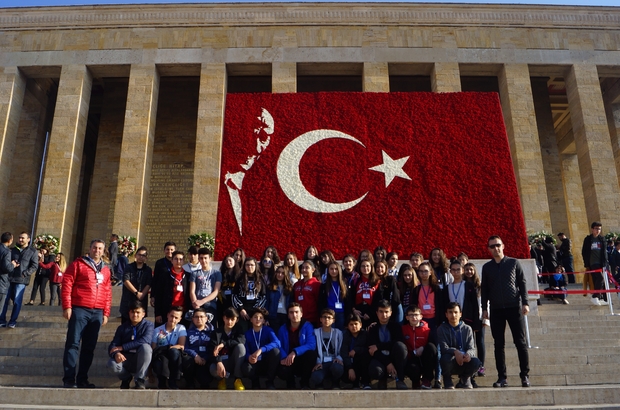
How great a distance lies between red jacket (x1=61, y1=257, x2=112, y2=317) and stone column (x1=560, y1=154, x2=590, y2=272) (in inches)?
684

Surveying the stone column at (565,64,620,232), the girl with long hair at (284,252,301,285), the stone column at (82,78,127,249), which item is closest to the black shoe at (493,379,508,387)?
the girl with long hair at (284,252,301,285)

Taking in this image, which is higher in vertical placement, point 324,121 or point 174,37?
point 174,37

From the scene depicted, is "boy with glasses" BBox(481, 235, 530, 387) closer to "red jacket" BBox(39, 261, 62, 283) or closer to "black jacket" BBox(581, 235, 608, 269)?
"black jacket" BBox(581, 235, 608, 269)

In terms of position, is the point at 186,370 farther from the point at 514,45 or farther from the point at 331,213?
the point at 514,45

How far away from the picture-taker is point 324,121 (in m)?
12.2

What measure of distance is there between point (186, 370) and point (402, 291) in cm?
296

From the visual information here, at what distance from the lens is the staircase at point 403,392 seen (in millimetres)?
5367

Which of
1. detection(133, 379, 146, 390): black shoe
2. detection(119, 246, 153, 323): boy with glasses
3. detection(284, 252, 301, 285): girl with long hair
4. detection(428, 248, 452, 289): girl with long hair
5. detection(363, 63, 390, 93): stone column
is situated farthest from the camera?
detection(363, 63, 390, 93): stone column

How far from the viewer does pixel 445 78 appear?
62.2 ft

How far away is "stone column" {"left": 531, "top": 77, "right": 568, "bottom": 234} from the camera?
2214 centimetres

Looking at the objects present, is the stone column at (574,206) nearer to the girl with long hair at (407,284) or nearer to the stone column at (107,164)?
the girl with long hair at (407,284)

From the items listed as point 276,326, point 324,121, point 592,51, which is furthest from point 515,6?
point 276,326

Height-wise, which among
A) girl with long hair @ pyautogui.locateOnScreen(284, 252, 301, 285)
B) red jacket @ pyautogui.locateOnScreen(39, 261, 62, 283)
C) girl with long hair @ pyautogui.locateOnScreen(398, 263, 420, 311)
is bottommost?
girl with long hair @ pyautogui.locateOnScreen(398, 263, 420, 311)

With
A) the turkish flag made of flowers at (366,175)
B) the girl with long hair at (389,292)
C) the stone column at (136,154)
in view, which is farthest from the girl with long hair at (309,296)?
the stone column at (136,154)
